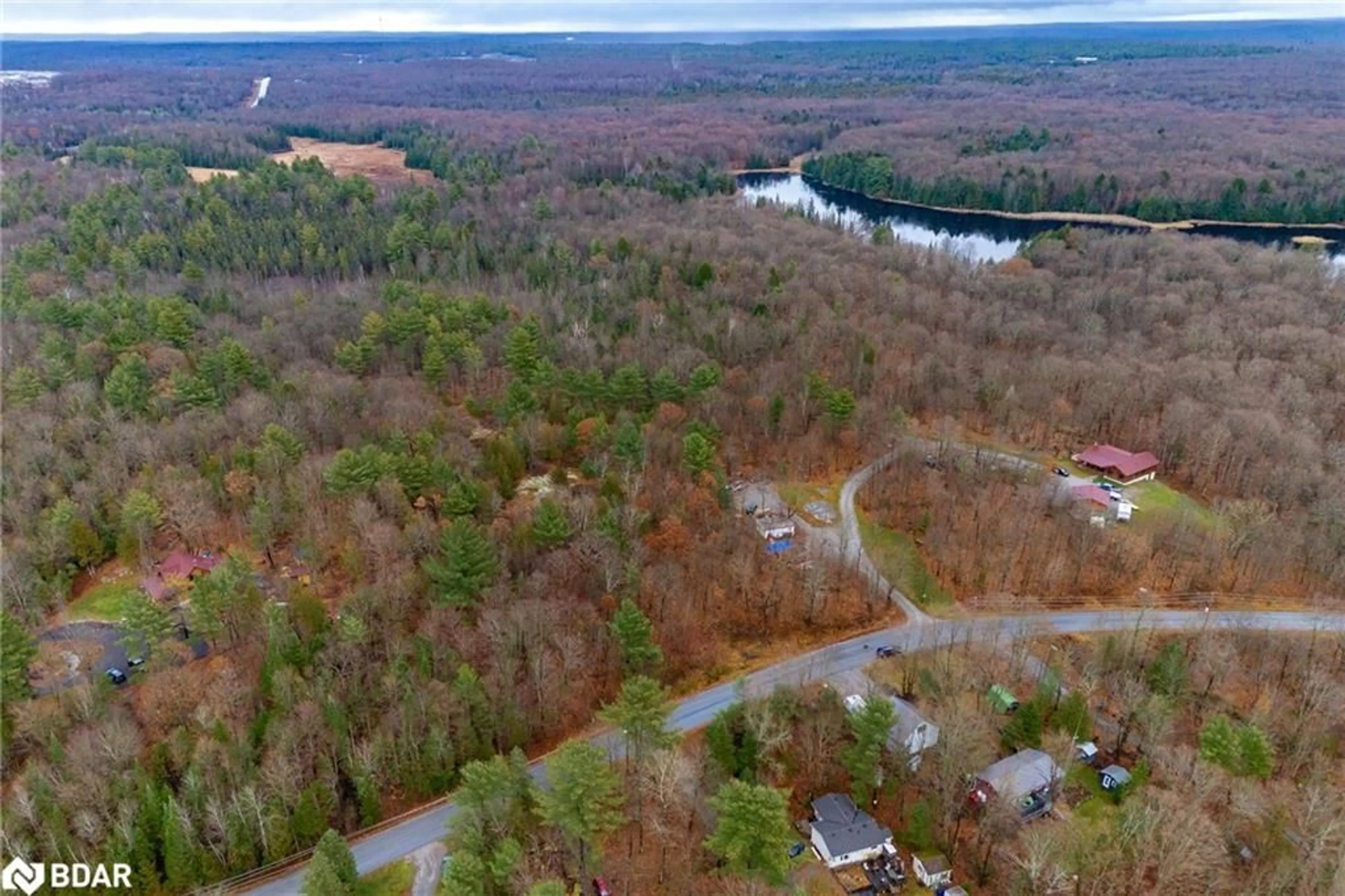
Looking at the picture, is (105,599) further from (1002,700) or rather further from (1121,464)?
(1121,464)

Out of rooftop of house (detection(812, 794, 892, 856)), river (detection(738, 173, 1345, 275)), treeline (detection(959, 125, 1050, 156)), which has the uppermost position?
treeline (detection(959, 125, 1050, 156))

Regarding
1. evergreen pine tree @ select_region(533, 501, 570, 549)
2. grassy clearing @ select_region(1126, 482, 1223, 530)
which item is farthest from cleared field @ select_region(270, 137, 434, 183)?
grassy clearing @ select_region(1126, 482, 1223, 530)

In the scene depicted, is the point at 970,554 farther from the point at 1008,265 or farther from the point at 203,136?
the point at 203,136

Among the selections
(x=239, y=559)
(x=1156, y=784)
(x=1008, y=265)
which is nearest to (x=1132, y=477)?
(x=1156, y=784)

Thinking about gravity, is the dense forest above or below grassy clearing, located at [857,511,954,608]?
above

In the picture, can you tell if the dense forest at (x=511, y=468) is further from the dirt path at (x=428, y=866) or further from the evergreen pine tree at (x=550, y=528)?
the dirt path at (x=428, y=866)

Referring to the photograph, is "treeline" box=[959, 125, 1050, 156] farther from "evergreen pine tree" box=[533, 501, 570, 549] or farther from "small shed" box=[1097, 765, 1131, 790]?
"small shed" box=[1097, 765, 1131, 790]
